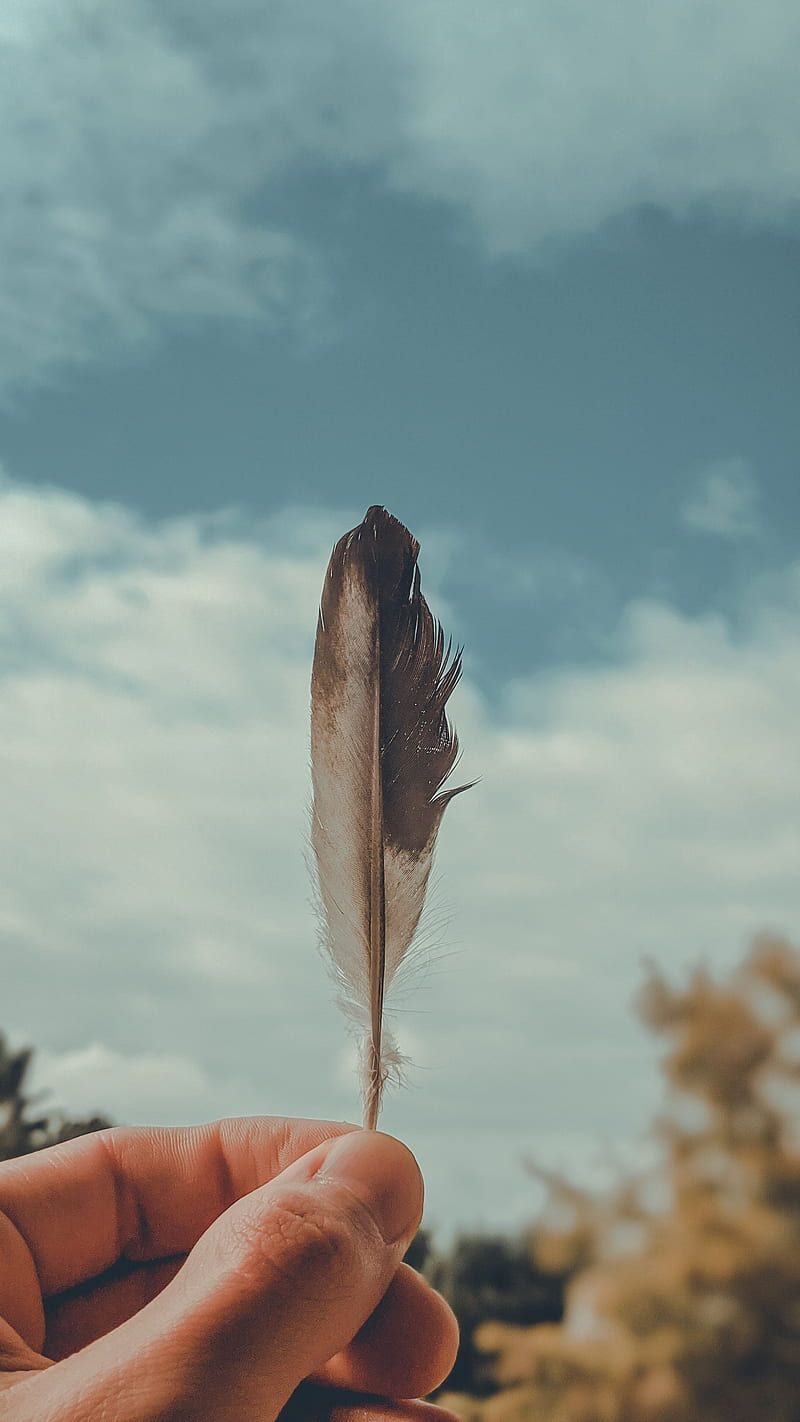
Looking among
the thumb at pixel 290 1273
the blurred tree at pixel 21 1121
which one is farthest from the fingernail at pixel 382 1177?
the blurred tree at pixel 21 1121

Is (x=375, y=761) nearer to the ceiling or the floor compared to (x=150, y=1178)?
nearer to the ceiling

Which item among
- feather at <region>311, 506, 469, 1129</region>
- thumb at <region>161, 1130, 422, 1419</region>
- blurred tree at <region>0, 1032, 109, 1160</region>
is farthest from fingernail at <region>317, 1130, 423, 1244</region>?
blurred tree at <region>0, 1032, 109, 1160</region>

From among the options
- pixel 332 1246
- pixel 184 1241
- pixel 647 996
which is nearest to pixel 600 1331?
pixel 647 996

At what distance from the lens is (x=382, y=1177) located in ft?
2.17

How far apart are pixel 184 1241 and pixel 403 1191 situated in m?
0.35

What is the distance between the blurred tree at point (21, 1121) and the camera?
1.64m

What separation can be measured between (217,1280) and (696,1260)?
1407mm

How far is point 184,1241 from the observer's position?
36.4 inches

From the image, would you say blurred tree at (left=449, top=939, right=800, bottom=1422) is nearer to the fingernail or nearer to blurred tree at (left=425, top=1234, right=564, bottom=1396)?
blurred tree at (left=425, top=1234, right=564, bottom=1396)

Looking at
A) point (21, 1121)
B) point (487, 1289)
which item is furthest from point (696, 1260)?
point (21, 1121)

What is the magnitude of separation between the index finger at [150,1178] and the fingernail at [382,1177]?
22 centimetres

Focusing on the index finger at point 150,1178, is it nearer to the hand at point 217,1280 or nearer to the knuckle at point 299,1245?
the hand at point 217,1280

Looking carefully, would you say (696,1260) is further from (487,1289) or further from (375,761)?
(375,761)

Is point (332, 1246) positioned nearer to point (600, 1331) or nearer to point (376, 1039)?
point (376, 1039)
